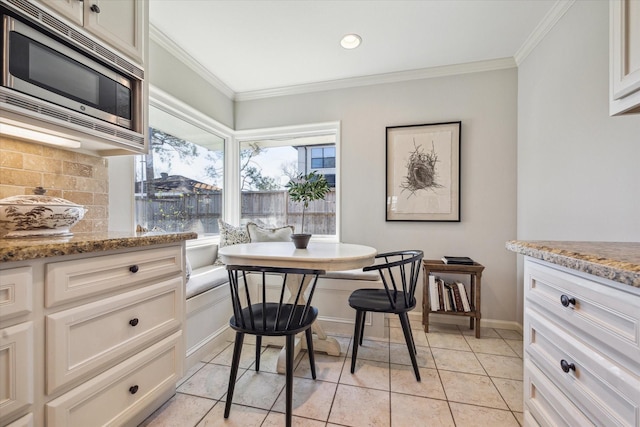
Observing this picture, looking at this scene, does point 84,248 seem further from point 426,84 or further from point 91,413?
point 426,84

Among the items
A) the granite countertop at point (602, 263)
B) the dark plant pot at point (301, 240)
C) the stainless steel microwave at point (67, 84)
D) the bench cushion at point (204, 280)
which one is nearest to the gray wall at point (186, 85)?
the stainless steel microwave at point (67, 84)

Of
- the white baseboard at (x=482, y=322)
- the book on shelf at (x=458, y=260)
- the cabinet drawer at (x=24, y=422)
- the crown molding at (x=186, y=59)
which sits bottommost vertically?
the white baseboard at (x=482, y=322)

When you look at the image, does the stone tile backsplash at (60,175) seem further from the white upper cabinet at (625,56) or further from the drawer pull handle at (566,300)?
the white upper cabinet at (625,56)

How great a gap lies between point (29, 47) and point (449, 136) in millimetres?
2933

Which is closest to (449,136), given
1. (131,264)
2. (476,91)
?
(476,91)

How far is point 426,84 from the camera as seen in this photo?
276cm

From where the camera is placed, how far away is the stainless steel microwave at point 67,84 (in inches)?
41.4

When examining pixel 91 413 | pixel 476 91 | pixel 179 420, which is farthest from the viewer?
pixel 476 91

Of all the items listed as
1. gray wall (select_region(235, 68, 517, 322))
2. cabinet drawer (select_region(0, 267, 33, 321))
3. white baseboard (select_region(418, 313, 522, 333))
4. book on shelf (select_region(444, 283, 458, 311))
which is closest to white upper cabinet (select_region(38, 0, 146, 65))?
cabinet drawer (select_region(0, 267, 33, 321))

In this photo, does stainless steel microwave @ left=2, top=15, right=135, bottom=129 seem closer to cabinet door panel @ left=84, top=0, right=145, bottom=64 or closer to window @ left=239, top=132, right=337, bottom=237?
cabinet door panel @ left=84, top=0, right=145, bottom=64

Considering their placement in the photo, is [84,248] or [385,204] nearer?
[84,248]

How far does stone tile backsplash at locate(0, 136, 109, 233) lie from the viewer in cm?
132

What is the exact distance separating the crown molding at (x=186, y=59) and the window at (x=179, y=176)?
461 millimetres

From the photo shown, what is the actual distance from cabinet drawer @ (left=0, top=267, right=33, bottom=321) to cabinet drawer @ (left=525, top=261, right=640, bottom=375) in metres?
1.68
